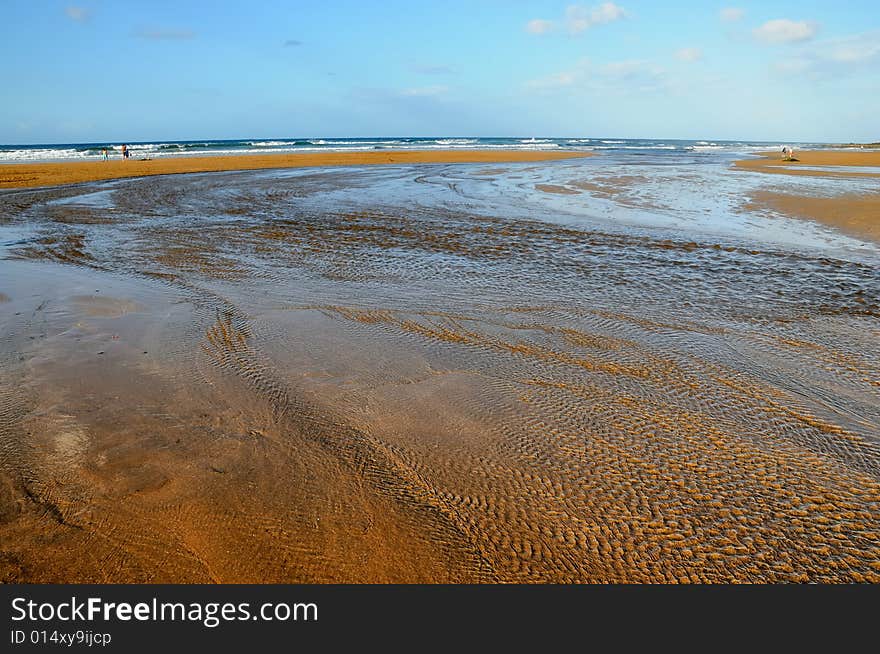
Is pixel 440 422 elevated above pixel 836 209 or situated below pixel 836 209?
below

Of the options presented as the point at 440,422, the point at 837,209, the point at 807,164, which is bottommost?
the point at 440,422

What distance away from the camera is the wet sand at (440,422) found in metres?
2.51

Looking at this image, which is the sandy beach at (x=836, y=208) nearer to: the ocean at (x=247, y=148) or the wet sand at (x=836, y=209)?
the wet sand at (x=836, y=209)

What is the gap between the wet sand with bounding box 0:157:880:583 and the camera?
2.51 m

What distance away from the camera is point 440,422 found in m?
3.65

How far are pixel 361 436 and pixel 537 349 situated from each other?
6.84 ft

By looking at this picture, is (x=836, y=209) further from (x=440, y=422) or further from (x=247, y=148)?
(x=247, y=148)

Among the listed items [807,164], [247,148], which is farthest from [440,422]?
[247,148]

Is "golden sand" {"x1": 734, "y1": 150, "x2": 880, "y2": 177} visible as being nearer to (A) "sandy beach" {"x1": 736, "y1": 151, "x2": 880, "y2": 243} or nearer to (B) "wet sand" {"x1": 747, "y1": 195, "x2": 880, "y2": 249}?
(A) "sandy beach" {"x1": 736, "y1": 151, "x2": 880, "y2": 243}

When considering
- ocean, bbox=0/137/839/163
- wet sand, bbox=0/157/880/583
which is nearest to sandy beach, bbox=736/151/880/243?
wet sand, bbox=0/157/880/583

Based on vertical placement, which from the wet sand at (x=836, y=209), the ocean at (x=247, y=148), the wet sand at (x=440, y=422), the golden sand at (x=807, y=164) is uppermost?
the ocean at (x=247, y=148)

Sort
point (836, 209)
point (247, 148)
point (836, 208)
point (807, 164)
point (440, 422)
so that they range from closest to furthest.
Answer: point (440, 422) < point (836, 209) < point (836, 208) < point (807, 164) < point (247, 148)

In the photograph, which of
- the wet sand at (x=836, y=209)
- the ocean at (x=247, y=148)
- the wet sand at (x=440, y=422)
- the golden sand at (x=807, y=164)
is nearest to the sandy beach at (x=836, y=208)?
the wet sand at (x=836, y=209)
